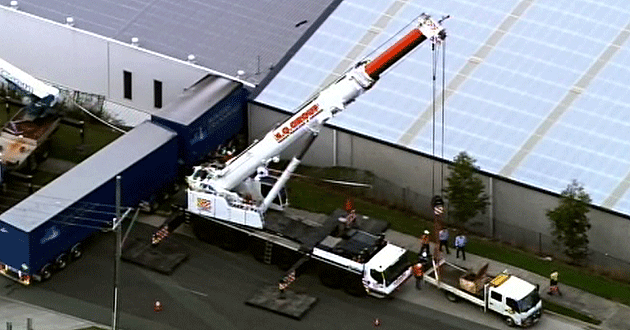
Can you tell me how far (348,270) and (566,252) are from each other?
9.60 meters

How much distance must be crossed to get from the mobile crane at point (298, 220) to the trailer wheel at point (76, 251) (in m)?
4.78

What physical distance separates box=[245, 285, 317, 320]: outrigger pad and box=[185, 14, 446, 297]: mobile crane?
59.4 inches

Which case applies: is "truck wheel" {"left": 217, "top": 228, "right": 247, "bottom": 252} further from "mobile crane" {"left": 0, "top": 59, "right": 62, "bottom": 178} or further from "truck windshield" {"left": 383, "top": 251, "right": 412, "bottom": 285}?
"mobile crane" {"left": 0, "top": 59, "right": 62, "bottom": 178}

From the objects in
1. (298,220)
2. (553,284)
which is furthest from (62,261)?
(553,284)

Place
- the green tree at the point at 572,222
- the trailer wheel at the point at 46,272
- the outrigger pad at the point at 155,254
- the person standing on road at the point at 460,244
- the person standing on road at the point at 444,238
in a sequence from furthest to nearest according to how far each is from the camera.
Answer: the person standing on road at the point at 444,238 → the person standing on road at the point at 460,244 → the outrigger pad at the point at 155,254 → the green tree at the point at 572,222 → the trailer wheel at the point at 46,272

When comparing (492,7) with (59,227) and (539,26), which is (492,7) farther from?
(59,227)

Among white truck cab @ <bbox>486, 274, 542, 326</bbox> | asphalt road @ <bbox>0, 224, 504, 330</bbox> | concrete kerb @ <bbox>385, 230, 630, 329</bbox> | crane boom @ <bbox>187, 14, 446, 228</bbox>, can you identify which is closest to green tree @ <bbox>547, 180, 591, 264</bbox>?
concrete kerb @ <bbox>385, 230, 630, 329</bbox>

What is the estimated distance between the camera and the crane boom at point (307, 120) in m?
67.9

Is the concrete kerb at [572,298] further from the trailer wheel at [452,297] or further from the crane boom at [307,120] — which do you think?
the crane boom at [307,120]

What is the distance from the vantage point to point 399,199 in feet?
252

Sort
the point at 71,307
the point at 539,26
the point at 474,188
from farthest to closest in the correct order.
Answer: the point at 539,26
the point at 474,188
the point at 71,307

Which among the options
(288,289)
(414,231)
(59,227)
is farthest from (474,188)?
(59,227)

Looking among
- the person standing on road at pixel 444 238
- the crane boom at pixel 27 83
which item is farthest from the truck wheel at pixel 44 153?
the person standing on road at pixel 444 238

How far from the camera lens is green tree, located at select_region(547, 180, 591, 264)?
2790 inches
